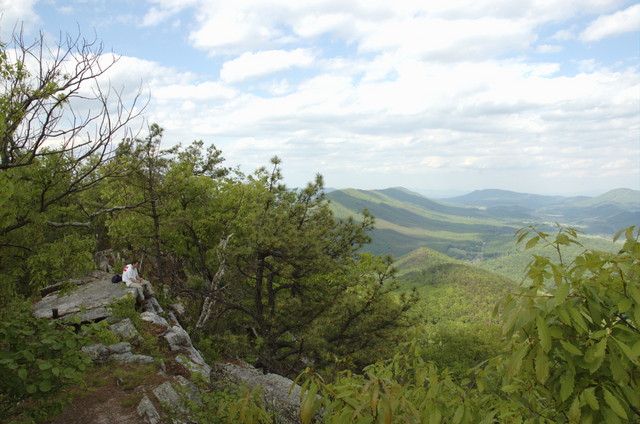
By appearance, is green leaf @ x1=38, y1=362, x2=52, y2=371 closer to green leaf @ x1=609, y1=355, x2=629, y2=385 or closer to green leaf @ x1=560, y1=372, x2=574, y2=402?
green leaf @ x1=560, y1=372, x2=574, y2=402

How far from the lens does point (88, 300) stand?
50.1 ft

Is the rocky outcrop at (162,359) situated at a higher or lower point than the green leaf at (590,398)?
lower

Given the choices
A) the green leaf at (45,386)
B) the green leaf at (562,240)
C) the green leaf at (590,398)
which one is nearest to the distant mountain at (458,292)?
the green leaf at (45,386)

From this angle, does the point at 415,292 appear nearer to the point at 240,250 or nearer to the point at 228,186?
the point at 240,250

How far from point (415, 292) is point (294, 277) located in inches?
230

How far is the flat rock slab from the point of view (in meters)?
13.6

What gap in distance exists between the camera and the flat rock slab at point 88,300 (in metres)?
13.6

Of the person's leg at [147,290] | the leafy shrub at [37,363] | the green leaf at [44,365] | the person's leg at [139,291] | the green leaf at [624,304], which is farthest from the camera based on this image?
the person's leg at [147,290]

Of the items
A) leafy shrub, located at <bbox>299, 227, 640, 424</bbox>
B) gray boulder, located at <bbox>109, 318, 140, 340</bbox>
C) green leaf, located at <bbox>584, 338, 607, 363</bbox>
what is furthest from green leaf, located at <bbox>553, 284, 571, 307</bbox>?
gray boulder, located at <bbox>109, 318, 140, 340</bbox>

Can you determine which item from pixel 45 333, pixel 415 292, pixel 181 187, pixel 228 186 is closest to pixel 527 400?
pixel 45 333

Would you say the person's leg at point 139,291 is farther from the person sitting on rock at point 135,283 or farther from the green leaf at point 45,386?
the green leaf at point 45,386

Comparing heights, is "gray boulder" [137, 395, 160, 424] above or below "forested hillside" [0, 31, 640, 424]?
below

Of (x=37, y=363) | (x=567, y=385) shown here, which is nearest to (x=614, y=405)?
(x=567, y=385)

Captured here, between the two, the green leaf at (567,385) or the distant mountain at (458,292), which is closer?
the green leaf at (567,385)
